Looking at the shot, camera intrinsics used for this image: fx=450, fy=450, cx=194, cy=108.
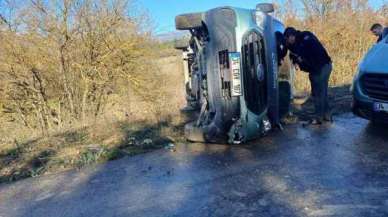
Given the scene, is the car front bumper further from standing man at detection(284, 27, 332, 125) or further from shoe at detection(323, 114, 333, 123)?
shoe at detection(323, 114, 333, 123)

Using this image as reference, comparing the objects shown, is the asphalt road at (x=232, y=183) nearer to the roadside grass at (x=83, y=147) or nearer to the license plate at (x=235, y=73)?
the roadside grass at (x=83, y=147)

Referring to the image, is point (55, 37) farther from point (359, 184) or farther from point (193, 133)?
point (359, 184)

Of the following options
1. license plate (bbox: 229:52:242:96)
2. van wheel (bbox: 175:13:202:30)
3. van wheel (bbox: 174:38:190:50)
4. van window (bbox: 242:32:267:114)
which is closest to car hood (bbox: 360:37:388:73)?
van window (bbox: 242:32:267:114)

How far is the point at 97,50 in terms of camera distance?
1579 centimetres

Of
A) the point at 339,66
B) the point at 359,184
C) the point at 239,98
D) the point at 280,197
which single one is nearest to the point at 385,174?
the point at 359,184

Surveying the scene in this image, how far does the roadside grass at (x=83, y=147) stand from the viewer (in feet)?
19.9

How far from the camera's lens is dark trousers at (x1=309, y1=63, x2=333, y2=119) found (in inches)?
278

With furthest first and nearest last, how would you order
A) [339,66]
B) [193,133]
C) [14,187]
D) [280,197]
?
1. [339,66]
2. [193,133]
3. [14,187]
4. [280,197]

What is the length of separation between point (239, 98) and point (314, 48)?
5.78 ft

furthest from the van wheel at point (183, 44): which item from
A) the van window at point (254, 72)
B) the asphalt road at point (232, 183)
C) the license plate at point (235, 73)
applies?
the asphalt road at point (232, 183)

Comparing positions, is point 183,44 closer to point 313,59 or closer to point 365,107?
point 313,59

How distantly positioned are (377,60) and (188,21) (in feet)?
8.81

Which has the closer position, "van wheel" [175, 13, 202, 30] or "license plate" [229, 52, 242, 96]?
"license plate" [229, 52, 242, 96]

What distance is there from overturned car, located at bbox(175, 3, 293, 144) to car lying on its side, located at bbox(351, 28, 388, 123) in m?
1.16
